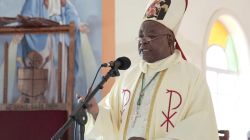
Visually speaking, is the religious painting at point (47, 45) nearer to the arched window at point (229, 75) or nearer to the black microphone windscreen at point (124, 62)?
the black microphone windscreen at point (124, 62)

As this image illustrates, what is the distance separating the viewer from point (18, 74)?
3.44m

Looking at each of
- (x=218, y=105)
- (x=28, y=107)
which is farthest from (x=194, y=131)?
(x=218, y=105)

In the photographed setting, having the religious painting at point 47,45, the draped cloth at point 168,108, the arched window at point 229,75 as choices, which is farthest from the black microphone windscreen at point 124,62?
the arched window at point 229,75

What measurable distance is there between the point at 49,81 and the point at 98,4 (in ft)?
2.43

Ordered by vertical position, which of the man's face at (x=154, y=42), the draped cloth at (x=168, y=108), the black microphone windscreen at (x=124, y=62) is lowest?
the draped cloth at (x=168, y=108)

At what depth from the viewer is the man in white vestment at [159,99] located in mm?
2029

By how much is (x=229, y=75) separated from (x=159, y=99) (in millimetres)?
3841

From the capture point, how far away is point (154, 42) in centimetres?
210

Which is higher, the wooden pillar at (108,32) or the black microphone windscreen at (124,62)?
the wooden pillar at (108,32)

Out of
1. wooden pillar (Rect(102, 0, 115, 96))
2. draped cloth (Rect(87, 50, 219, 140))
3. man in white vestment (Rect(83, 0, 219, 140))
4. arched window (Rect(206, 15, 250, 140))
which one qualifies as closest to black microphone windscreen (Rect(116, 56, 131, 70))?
man in white vestment (Rect(83, 0, 219, 140))

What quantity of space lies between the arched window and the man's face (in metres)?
3.38

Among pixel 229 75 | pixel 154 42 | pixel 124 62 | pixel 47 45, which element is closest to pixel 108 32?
pixel 47 45

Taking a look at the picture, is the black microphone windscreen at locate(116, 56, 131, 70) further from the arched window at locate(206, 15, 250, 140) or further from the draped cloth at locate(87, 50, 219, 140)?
the arched window at locate(206, 15, 250, 140)

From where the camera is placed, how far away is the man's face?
210cm
